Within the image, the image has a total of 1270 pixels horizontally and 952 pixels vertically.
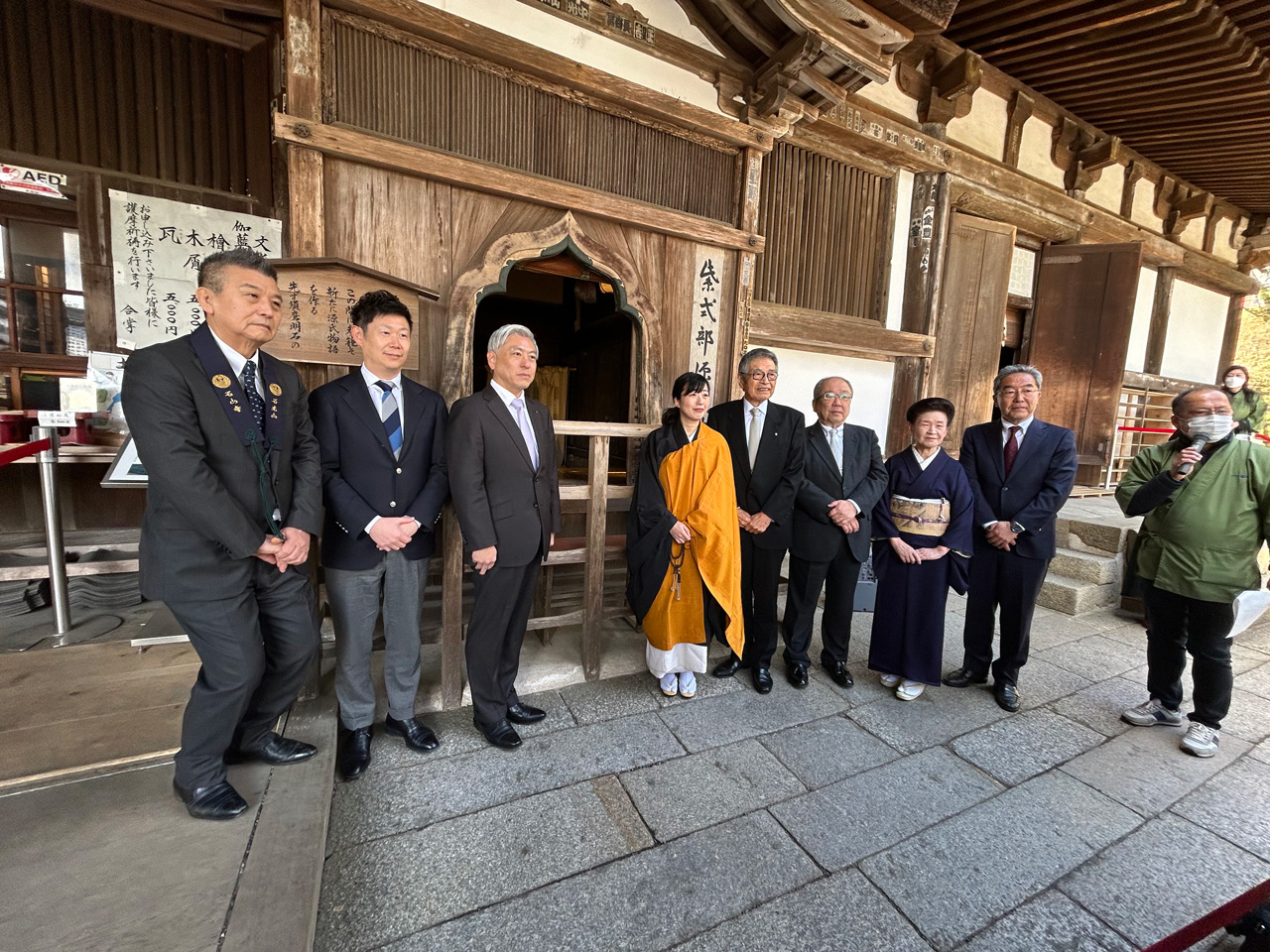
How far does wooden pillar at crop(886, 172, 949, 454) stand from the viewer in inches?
213

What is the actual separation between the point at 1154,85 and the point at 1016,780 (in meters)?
7.20

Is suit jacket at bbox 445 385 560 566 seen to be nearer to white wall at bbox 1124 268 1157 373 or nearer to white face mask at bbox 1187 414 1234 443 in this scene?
white face mask at bbox 1187 414 1234 443

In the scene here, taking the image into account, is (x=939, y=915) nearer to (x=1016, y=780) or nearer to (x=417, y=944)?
(x=1016, y=780)

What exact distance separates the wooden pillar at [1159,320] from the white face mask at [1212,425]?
723 cm

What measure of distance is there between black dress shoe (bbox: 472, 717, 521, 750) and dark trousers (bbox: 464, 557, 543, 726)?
30 mm

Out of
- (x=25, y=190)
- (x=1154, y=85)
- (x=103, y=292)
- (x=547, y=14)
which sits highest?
(x=1154, y=85)

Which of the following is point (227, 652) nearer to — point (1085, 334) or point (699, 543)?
point (699, 543)

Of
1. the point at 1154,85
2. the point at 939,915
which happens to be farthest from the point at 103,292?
the point at 1154,85

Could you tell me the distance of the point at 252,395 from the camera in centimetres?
208

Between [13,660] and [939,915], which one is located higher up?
[13,660]

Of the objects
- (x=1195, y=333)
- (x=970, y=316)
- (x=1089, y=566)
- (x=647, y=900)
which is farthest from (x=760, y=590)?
(x=1195, y=333)

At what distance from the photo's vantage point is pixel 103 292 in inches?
145

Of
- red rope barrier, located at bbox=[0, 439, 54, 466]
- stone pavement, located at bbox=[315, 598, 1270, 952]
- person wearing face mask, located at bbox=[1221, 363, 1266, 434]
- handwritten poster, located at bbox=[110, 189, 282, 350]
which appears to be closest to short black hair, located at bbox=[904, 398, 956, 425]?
stone pavement, located at bbox=[315, 598, 1270, 952]

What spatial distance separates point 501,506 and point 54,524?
283 cm
